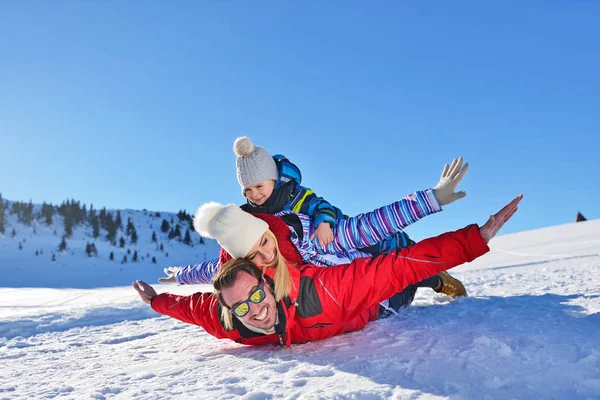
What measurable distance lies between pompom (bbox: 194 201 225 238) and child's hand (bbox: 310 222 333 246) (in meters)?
0.70

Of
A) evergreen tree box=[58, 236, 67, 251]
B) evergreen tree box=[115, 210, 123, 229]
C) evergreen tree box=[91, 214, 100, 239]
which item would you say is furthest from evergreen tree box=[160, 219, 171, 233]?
evergreen tree box=[58, 236, 67, 251]

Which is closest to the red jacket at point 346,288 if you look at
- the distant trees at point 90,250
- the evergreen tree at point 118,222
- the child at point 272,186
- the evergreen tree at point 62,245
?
the child at point 272,186

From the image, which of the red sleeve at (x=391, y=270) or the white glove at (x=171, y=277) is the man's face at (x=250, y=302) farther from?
the white glove at (x=171, y=277)

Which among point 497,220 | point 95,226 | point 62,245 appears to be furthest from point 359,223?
point 95,226

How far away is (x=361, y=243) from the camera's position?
125 inches

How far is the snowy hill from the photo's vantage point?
15250mm

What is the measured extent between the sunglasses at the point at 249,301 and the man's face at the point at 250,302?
1cm

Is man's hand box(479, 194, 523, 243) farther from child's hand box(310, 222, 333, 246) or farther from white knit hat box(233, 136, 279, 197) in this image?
white knit hat box(233, 136, 279, 197)

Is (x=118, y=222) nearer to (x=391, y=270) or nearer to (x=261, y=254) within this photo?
(x=261, y=254)

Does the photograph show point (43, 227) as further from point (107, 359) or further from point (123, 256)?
point (107, 359)

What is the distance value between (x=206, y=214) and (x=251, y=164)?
1064 millimetres

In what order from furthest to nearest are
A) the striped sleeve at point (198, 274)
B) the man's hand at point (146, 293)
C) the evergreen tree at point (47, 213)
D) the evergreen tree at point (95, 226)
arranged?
the evergreen tree at point (95, 226) < the evergreen tree at point (47, 213) < the striped sleeve at point (198, 274) < the man's hand at point (146, 293)

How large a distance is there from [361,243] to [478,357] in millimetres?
1267

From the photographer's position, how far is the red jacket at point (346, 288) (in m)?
2.21
